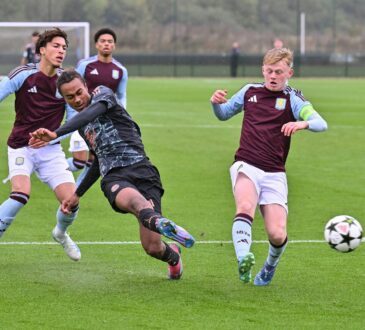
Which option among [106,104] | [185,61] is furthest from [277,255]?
[185,61]

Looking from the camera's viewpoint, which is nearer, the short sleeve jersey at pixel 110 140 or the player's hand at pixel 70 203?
the short sleeve jersey at pixel 110 140

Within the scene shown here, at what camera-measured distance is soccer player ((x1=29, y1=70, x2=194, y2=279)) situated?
8430 millimetres

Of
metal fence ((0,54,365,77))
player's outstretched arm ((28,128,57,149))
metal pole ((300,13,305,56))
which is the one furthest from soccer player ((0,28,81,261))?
metal pole ((300,13,305,56))

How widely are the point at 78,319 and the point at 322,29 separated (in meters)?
63.6

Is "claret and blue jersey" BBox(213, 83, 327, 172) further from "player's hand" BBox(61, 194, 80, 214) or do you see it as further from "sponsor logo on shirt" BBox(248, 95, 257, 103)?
"player's hand" BBox(61, 194, 80, 214)

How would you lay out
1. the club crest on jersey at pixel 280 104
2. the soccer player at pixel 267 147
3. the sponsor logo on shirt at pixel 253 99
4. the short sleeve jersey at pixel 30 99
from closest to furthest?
the soccer player at pixel 267 147
the club crest on jersey at pixel 280 104
the sponsor logo on shirt at pixel 253 99
the short sleeve jersey at pixel 30 99

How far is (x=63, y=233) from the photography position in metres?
9.98

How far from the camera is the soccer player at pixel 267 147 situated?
8.69 m

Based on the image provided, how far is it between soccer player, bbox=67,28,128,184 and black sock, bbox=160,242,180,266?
21.0 feet

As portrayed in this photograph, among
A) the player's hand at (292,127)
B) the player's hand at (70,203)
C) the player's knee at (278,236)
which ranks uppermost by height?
the player's hand at (292,127)

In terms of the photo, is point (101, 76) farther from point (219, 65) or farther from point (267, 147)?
point (219, 65)

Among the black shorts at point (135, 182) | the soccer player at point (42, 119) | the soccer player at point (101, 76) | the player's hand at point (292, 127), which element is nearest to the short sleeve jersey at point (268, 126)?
the player's hand at point (292, 127)

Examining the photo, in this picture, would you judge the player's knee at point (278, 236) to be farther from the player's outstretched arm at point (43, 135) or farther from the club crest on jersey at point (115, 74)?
the club crest on jersey at point (115, 74)

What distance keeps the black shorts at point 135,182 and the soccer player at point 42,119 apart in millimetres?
1306
